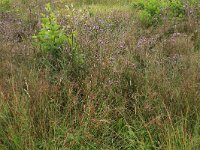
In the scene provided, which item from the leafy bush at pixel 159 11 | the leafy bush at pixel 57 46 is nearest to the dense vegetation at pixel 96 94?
the leafy bush at pixel 57 46

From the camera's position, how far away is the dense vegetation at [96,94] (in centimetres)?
278

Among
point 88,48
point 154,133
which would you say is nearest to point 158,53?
point 88,48

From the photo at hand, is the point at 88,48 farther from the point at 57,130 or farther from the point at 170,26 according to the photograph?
the point at 170,26

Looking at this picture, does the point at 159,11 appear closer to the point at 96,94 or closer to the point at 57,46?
the point at 57,46

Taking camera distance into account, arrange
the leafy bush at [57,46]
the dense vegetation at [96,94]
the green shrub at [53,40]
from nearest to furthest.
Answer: the dense vegetation at [96,94] → the leafy bush at [57,46] → the green shrub at [53,40]

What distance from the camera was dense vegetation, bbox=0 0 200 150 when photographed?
278cm

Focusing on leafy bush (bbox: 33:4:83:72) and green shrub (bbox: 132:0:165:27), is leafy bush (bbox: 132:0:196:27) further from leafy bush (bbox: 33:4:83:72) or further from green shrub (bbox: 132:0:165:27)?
leafy bush (bbox: 33:4:83:72)

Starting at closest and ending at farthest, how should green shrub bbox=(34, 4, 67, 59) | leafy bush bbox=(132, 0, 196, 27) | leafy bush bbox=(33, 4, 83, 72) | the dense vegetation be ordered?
the dense vegetation → leafy bush bbox=(33, 4, 83, 72) → green shrub bbox=(34, 4, 67, 59) → leafy bush bbox=(132, 0, 196, 27)

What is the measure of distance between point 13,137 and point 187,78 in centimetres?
189

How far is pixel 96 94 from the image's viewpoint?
10.2ft

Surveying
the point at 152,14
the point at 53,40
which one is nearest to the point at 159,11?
the point at 152,14

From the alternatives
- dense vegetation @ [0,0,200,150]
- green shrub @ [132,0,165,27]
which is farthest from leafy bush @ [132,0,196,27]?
dense vegetation @ [0,0,200,150]

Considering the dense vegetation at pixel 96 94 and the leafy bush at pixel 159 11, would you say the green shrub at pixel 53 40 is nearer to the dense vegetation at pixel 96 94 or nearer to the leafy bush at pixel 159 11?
the dense vegetation at pixel 96 94

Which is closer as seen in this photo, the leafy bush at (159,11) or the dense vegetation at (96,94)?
the dense vegetation at (96,94)
